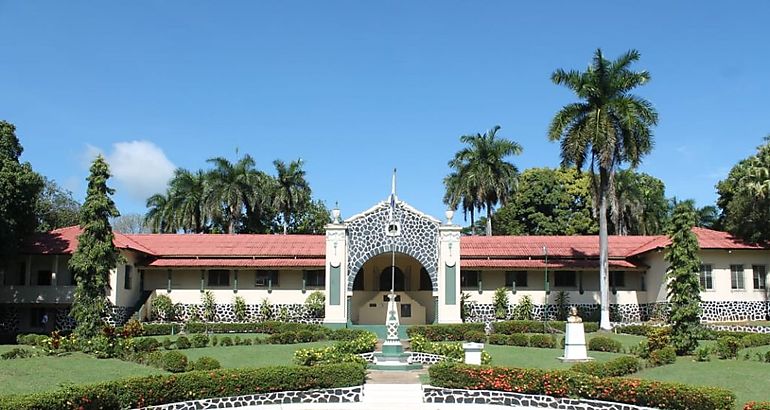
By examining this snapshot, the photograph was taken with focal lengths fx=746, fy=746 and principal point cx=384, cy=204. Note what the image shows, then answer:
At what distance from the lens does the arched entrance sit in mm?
40781

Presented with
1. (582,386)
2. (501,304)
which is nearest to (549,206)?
(501,304)

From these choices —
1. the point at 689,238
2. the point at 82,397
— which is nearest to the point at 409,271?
the point at 689,238

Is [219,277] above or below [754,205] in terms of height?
below

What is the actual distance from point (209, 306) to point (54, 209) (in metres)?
24.5

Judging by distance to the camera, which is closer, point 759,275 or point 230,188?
point 759,275

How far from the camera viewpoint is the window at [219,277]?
39.7 m

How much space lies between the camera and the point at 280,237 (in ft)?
143

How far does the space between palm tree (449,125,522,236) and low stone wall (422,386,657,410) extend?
1401 inches

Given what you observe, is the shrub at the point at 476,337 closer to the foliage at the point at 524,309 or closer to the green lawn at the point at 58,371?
the foliage at the point at 524,309

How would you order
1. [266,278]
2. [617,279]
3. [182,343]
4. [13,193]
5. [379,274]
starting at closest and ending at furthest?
1. [182,343]
2. [13,193]
3. [266,278]
4. [617,279]
5. [379,274]

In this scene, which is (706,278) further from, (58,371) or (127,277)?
(58,371)

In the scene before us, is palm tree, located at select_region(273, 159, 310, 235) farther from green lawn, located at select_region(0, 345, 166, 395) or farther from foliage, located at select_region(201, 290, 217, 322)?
green lawn, located at select_region(0, 345, 166, 395)

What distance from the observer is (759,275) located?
3825 centimetres

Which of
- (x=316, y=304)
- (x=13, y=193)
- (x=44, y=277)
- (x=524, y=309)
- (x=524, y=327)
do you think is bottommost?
(x=524, y=327)
